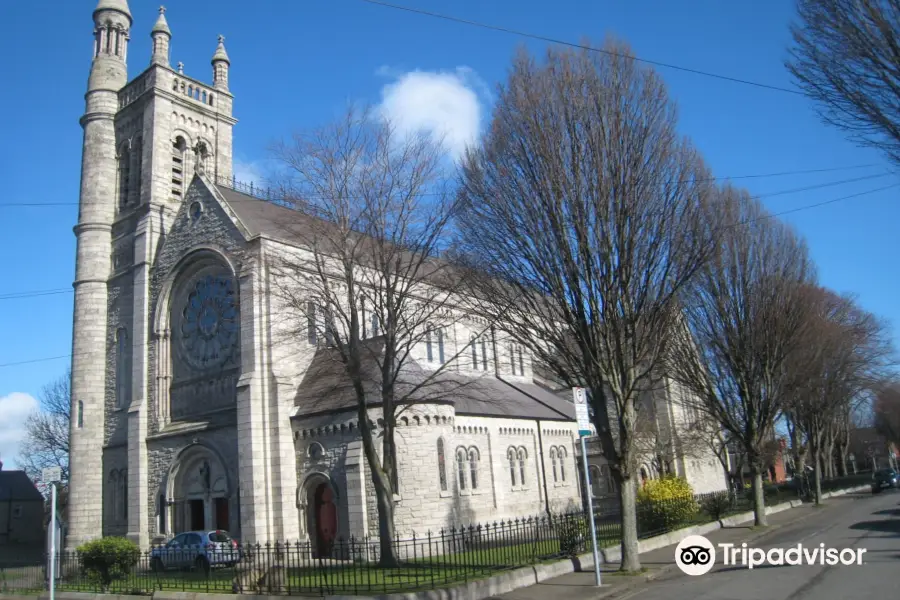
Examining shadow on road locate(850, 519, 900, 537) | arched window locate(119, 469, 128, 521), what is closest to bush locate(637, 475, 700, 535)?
shadow on road locate(850, 519, 900, 537)

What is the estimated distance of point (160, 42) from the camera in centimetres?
3806

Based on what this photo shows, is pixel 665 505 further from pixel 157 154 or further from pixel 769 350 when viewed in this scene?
pixel 157 154

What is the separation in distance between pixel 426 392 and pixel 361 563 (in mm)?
10371

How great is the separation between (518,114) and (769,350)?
53.5 feet

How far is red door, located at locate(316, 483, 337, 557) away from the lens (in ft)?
85.1

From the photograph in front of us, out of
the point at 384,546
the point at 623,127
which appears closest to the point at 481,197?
the point at 623,127

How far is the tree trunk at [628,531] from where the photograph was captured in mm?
15281

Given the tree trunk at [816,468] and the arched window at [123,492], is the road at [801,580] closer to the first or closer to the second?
the tree trunk at [816,468]

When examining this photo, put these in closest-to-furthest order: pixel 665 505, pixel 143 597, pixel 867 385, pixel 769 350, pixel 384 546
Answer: pixel 143 597, pixel 384 546, pixel 665 505, pixel 769 350, pixel 867 385

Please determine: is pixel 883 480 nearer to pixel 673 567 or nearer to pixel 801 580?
pixel 673 567

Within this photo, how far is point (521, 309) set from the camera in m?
17.1

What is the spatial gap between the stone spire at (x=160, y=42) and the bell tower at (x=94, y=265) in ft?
12.0

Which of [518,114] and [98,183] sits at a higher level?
[98,183]

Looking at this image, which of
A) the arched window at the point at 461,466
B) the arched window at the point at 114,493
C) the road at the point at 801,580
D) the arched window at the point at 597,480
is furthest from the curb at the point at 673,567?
the arched window at the point at 114,493
